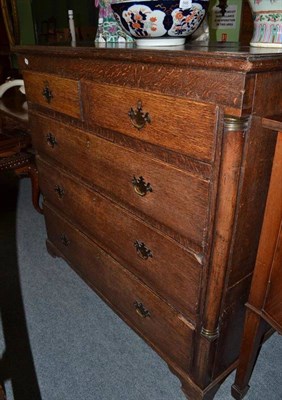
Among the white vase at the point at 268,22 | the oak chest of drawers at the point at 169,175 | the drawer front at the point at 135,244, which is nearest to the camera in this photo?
the oak chest of drawers at the point at 169,175

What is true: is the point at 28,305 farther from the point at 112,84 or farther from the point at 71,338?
the point at 112,84

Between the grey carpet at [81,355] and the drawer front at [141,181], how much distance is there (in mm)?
666

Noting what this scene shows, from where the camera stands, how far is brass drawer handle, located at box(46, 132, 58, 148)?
→ 4.69 feet

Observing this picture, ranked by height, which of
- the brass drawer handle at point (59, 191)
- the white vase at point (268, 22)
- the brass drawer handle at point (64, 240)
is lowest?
the brass drawer handle at point (64, 240)

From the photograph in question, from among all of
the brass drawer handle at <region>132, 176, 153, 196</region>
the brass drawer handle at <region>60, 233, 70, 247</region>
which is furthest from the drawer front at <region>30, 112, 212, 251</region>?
the brass drawer handle at <region>60, 233, 70, 247</region>

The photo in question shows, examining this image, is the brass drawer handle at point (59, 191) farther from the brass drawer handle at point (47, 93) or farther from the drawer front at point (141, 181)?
the brass drawer handle at point (47, 93)

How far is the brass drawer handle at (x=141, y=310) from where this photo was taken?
1236mm

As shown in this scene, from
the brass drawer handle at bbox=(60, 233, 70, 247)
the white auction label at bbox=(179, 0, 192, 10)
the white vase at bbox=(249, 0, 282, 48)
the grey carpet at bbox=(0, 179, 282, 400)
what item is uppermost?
the white auction label at bbox=(179, 0, 192, 10)

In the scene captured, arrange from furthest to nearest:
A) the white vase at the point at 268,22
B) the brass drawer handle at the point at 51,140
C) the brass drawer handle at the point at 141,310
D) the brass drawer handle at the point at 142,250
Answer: the brass drawer handle at the point at 51,140
the brass drawer handle at the point at 141,310
the brass drawer handle at the point at 142,250
the white vase at the point at 268,22

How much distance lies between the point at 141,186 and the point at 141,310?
515mm

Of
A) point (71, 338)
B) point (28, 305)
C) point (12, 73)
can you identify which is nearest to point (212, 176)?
point (71, 338)

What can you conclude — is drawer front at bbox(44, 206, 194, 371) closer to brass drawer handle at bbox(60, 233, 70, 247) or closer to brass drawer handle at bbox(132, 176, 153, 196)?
brass drawer handle at bbox(60, 233, 70, 247)

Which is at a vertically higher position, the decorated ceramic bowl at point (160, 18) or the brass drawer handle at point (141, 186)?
the decorated ceramic bowl at point (160, 18)

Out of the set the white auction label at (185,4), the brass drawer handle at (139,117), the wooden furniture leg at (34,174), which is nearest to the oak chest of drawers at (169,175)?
the brass drawer handle at (139,117)
